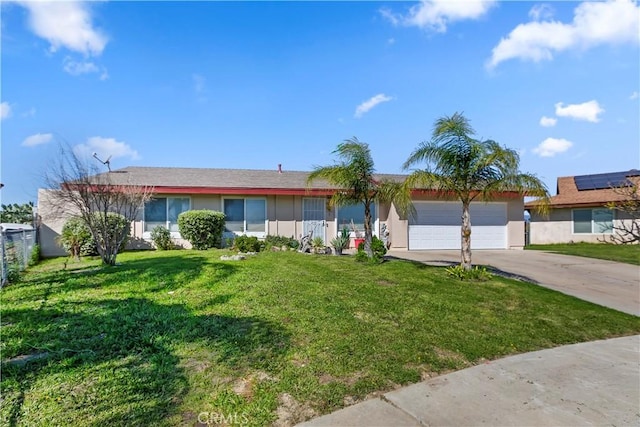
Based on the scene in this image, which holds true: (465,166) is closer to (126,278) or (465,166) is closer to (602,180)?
(126,278)

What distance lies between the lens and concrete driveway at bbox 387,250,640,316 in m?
8.10

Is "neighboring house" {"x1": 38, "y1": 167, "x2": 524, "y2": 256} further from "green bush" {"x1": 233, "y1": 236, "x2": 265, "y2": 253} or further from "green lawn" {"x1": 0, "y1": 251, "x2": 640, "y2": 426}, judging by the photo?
"green lawn" {"x1": 0, "y1": 251, "x2": 640, "y2": 426}

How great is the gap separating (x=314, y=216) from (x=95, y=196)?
8.75m

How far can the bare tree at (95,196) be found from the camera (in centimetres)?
970

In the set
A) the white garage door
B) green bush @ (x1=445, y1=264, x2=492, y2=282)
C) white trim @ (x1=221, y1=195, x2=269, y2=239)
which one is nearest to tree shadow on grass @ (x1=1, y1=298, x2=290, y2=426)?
green bush @ (x1=445, y1=264, x2=492, y2=282)

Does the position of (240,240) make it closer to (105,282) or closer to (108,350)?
(105,282)

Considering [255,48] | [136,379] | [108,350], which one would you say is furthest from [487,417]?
[255,48]

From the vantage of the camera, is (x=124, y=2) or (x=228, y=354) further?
(x=124, y=2)

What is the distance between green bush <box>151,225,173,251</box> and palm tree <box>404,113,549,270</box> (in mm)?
10275

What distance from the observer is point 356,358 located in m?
3.97

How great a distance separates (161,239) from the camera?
14.6 meters

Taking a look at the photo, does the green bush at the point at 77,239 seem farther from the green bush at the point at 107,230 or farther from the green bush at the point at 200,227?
the green bush at the point at 200,227

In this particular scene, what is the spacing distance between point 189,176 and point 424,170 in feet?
38.6

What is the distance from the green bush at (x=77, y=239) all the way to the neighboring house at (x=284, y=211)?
141 cm
